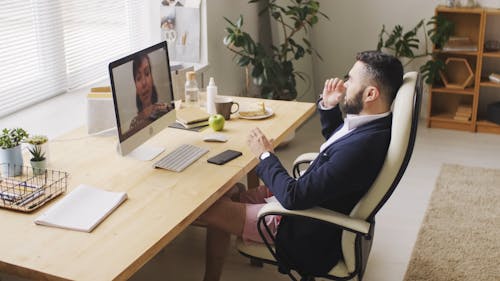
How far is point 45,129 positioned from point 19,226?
1.20m

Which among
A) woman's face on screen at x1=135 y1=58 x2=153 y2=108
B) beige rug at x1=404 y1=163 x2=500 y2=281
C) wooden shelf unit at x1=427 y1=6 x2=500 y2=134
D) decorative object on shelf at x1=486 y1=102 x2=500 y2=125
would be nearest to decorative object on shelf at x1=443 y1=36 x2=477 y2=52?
wooden shelf unit at x1=427 y1=6 x2=500 y2=134

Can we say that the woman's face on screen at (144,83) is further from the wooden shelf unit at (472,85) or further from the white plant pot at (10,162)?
the wooden shelf unit at (472,85)

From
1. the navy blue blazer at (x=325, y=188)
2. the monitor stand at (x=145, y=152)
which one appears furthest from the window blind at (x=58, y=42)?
the navy blue blazer at (x=325, y=188)

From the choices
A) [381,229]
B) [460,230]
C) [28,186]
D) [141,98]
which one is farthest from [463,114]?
[28,186]

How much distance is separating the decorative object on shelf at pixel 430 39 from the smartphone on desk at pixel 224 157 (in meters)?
2.78

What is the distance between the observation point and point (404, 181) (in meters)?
4.42

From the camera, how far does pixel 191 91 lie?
3.46 metres

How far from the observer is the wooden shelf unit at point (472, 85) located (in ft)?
17.2

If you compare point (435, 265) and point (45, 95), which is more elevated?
point (45, 95)

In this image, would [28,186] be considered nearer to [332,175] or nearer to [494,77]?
[332,175]

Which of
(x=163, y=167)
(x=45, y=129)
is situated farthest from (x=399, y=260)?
(x=45, y=129)

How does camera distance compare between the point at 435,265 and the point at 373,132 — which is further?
the point at 435,265

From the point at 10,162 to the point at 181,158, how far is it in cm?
64

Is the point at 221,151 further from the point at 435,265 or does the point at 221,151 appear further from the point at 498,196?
the point at 498,196
